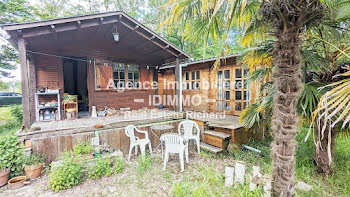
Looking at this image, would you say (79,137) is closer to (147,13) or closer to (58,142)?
(58,142)

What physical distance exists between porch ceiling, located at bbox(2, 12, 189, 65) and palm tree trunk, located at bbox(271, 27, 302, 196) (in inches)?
163

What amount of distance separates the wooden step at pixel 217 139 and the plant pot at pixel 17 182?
414cm

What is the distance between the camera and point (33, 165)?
3209mm

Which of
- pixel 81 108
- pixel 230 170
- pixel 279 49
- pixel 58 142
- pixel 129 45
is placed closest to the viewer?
pixel 279 49

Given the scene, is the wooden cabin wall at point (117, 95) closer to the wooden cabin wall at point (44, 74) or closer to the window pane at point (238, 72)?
the wooden cabin wall at point (44, 74)

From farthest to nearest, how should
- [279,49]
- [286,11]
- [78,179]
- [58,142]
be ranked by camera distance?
[58,142], [78,179], [279,49], [286,11]

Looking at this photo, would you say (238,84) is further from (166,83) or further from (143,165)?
(166,83)

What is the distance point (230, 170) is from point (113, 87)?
18.0ft

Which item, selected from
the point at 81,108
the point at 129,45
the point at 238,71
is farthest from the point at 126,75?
the point at 238,71

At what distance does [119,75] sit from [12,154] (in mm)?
4267

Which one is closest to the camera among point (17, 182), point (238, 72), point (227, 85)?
point (17, 182)

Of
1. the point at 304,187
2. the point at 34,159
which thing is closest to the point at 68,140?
the point at 34,159

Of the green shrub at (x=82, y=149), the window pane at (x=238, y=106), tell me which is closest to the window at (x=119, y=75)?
the green shrub at (x=82, y=149)

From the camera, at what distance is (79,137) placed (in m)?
3.89
